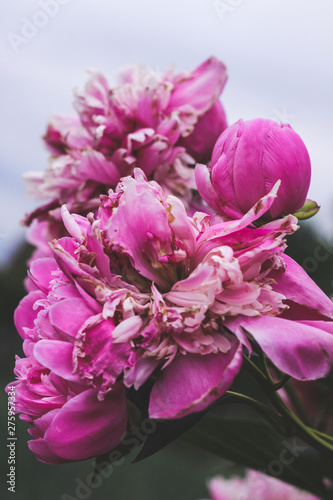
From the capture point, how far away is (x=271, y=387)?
370 mm

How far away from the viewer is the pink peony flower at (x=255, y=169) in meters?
0.37

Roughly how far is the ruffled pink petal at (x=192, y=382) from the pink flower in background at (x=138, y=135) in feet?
0.99

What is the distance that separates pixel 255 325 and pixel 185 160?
12.6 inches

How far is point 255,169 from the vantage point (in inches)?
14.4

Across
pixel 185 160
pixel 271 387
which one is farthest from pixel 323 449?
pixel 185 160

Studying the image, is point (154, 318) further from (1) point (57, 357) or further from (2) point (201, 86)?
(2) point (201, 86)

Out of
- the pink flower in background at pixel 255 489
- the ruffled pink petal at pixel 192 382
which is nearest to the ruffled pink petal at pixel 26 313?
the ruffled pink petal at pixel 192 382

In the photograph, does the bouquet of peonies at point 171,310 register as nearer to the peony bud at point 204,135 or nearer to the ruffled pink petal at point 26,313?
the ruffled pink petal at point 26,313

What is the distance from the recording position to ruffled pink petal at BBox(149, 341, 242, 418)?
290 mm

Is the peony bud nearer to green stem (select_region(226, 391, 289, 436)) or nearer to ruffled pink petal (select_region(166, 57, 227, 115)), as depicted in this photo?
ruffled pink petal (select_region(166, 57, 227, 115))

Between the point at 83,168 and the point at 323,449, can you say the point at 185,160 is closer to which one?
Answer: the point at 83,168

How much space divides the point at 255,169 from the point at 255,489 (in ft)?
2.26

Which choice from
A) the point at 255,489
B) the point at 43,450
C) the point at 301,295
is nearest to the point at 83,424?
the point at 43,450

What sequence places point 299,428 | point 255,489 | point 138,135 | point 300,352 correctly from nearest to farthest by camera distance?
point 300,352 < point 299,428 < point 138,135 < point 255,489
